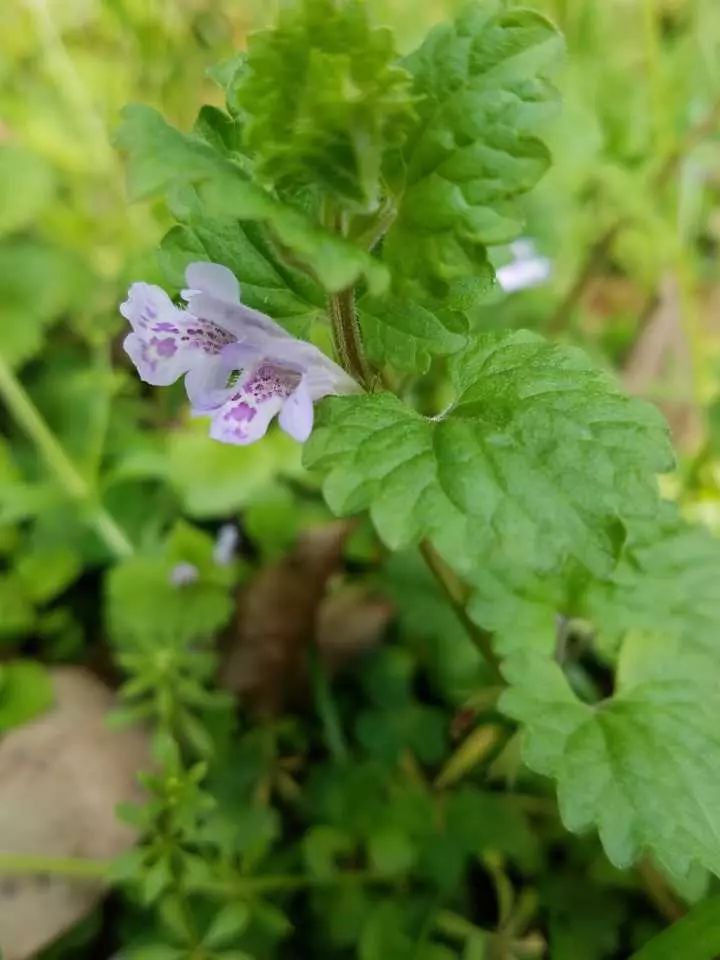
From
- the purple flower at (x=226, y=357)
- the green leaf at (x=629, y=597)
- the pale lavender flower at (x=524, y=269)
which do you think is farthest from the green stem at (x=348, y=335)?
the pale lavender flower at (x=524, y=269)

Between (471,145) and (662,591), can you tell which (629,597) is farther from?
(471,145)

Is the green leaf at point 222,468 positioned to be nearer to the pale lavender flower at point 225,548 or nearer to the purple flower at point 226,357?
the pale lavender flower at point 225,548

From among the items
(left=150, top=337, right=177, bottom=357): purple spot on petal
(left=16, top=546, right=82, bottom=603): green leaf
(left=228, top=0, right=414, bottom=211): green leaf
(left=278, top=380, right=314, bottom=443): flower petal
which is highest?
(left=228, top=0, right=414, bottom=211): green leaf

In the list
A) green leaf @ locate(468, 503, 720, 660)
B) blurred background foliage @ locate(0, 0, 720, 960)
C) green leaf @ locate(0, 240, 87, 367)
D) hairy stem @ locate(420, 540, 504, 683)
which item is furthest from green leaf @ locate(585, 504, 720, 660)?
green leaf @ locate(0, 240, 87, 367)

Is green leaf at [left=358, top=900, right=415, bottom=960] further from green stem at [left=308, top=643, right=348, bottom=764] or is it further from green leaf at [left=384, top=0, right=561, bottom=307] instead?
green leaf at [left=384, top=0, right=561, bottom=307]

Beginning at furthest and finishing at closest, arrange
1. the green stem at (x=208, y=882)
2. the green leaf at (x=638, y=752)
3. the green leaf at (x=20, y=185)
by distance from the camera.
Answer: the green leaf at (x=20, y=185) → the green stem at (x=208, y=882) → the green leaf at (x=638, y=752)

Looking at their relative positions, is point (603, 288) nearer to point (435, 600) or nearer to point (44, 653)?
point (435, 600)

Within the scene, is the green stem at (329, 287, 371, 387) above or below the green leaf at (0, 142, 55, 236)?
above

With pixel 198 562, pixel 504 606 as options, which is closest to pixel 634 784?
pixel 504 606
